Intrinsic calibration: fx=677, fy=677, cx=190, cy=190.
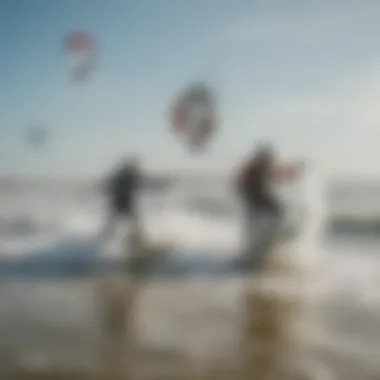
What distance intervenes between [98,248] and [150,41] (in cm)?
83

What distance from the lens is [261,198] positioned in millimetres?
2688

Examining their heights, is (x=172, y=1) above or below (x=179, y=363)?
above

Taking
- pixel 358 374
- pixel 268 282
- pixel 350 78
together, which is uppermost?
pixel 350 78

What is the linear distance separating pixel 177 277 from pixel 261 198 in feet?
1.55

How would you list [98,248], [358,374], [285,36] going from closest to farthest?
[358,374]
[285,36]
[98,248]

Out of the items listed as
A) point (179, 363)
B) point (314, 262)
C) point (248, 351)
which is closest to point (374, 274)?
point (314, 262)

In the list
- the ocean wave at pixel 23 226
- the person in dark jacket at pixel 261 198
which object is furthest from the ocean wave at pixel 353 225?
the ocean wave at pixel 23 226

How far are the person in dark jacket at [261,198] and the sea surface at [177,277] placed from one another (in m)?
0.05

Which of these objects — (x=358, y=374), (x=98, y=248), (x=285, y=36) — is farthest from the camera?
(x=98, y=248)

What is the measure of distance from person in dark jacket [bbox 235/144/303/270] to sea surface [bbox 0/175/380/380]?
50mm

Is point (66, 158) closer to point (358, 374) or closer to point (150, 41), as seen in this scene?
point (150, 41)

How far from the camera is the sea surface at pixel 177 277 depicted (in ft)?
8.30

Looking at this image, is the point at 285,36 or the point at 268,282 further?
the point at 268,282

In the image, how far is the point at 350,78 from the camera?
8.30ft
